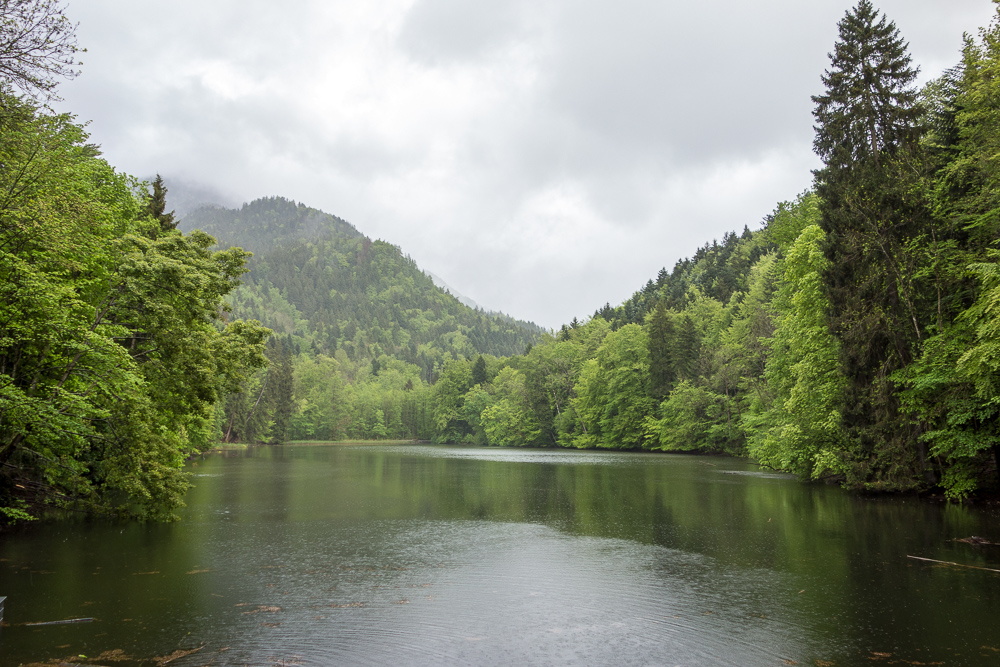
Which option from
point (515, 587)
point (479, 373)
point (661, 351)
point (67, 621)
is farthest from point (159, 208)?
point (479, 373)

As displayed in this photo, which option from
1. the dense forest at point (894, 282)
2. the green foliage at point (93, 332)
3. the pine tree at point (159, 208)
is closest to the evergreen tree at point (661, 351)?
the dense forest at point (894, 282)

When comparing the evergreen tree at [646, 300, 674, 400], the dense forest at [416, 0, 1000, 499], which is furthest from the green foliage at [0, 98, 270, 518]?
the evergreen tree at [646, 300, 674, 400]

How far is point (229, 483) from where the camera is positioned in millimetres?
33094

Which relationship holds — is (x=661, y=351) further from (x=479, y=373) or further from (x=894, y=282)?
(x=479, y=373)

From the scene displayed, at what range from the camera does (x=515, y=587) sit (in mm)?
12125

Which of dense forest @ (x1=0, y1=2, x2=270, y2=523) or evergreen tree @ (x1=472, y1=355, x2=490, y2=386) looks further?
evergreen tree @ (x1=472, y1=355, x2=490, y2=386)

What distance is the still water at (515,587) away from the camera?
8.66 metres

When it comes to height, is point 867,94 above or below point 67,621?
above

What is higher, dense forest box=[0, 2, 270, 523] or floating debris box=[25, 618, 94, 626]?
dense forest box=[0, 2, 270, 523]

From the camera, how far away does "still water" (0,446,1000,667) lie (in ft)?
28.4

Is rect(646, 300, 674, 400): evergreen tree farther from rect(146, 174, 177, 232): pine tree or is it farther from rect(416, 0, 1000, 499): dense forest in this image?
rect(146, 174, 177, 232): pine tree

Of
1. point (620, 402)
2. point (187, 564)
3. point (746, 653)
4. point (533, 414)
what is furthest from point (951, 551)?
point (533, 414)

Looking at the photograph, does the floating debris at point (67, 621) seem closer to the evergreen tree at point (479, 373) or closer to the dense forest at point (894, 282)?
the dense forest at point (894, 282)

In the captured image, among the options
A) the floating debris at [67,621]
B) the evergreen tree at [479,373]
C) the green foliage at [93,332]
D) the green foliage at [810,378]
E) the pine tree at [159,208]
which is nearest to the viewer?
the floating debris at [67,621]
